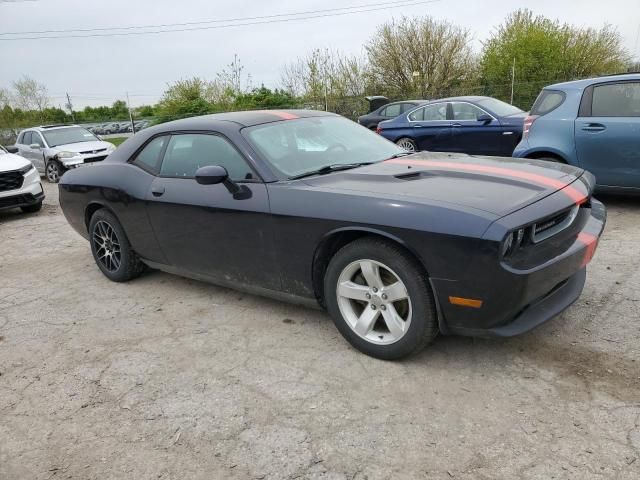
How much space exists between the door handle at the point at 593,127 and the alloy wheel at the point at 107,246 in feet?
16.9

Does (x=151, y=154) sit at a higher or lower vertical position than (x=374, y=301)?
higher

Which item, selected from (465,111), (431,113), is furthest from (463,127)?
(431,113)

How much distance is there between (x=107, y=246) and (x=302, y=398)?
9.75ft

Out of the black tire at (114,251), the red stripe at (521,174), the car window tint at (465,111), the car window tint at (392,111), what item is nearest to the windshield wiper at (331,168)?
the red stripe at (521,174)

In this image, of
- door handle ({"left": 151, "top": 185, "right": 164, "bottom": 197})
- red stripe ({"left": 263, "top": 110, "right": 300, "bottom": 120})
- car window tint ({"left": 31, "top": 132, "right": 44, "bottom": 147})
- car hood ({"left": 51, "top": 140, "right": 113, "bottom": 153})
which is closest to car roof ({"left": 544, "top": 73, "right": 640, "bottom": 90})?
red stripe ({"left": 263, "top": 110, "right": 300, "bottom": 120})

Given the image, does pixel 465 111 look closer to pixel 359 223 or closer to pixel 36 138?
pixel 359 223

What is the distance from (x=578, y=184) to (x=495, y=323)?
1227mm

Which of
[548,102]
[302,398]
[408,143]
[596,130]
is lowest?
[302,398]

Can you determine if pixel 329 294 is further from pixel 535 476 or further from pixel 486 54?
pixel 486 54

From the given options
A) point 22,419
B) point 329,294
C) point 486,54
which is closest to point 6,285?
point 22,419

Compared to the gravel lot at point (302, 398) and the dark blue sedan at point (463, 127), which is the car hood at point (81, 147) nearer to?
the dark blue sedan at point (463, 127)

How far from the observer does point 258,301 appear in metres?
4.17

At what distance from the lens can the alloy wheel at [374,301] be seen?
294cm

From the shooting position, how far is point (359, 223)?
9.67 ft
